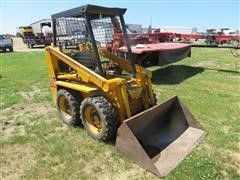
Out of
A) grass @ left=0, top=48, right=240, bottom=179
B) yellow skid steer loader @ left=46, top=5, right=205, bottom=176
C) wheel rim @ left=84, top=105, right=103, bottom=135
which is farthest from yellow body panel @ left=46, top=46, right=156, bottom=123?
grass @ left=0, top=48, right=240, bottom=179

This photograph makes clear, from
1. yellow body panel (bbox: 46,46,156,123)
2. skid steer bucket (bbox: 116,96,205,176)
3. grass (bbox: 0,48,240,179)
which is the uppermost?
yellow body panel (bbox: 46,46,156,123)

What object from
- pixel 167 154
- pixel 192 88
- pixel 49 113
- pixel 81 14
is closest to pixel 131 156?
pixel 167 154

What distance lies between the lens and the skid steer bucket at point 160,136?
321cm

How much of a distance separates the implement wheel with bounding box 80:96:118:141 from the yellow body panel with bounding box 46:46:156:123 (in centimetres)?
13

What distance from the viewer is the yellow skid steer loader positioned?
3420 mm

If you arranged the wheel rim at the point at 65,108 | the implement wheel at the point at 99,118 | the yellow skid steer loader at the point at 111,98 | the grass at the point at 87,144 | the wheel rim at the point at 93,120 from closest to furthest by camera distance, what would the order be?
the grass at the point at 87,144
the yellow skid steer loader at the point at 111,98
the implement wheel at the point at 99,118
the wheel rim at the point at 93,120
the wheel rim at the point at 65,108

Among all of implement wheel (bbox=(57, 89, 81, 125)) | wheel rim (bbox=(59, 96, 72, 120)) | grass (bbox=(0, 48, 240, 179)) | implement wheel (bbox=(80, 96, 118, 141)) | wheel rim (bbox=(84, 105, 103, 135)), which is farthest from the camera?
wheel rim (bbox=(59, 96, 72, 120))

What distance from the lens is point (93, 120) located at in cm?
402

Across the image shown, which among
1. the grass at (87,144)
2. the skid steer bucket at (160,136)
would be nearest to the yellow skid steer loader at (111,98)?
the skid steer bucket at (160,136)

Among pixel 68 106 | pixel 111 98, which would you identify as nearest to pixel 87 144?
pixel 111 98

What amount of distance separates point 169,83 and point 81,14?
418 centimetres

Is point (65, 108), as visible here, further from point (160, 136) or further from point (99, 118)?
point (160, 136)

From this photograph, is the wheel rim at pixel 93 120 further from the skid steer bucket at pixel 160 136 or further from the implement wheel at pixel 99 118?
the skid steer bucket at pixel 160 136

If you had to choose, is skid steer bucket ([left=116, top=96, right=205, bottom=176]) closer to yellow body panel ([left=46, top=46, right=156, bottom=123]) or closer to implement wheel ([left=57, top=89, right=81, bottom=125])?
yellow body panel ([left=46, top=46, right=156, bottom=123])
